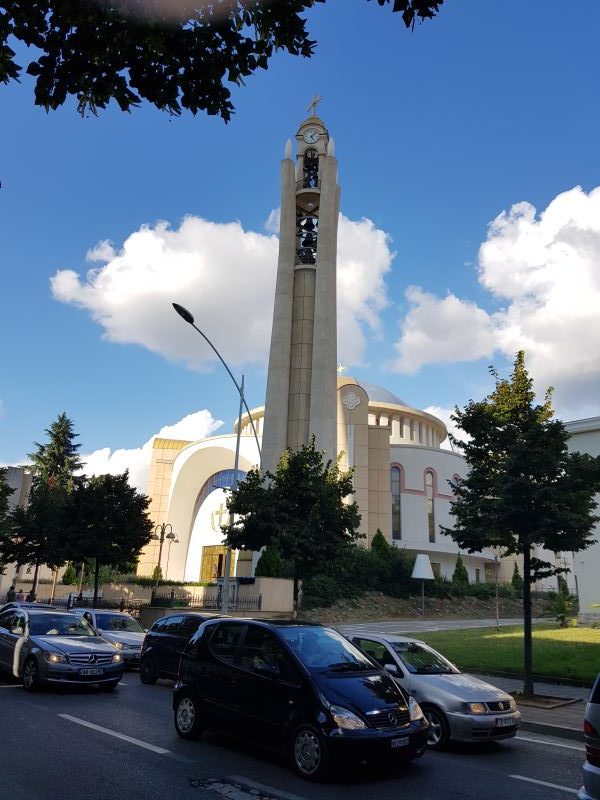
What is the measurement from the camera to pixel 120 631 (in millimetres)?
16672

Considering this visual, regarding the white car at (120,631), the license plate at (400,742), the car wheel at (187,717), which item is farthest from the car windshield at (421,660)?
the white car at (120,631)

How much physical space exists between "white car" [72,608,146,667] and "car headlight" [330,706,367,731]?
10.2m

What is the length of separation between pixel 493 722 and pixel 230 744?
11.0ft

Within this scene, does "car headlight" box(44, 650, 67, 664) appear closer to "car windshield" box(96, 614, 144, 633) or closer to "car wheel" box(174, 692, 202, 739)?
"car wheel" box(174, 692, 202, 739)

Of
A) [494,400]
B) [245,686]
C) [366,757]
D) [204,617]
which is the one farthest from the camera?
[494,400]

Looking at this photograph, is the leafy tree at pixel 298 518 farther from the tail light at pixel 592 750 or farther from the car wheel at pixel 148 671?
the tail light at pixel 592 750

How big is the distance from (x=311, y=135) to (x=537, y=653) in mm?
44383

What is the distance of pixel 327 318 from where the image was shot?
150ft

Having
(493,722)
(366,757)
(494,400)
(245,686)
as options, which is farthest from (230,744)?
(494,400)

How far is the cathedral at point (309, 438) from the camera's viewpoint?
45.7 metres

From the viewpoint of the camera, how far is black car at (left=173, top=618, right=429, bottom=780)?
6137 mm

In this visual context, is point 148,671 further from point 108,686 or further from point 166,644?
point 108,686

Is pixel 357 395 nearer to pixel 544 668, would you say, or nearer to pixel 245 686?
pixel 544 668

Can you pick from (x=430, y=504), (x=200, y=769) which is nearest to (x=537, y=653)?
(x=200, y=769)
